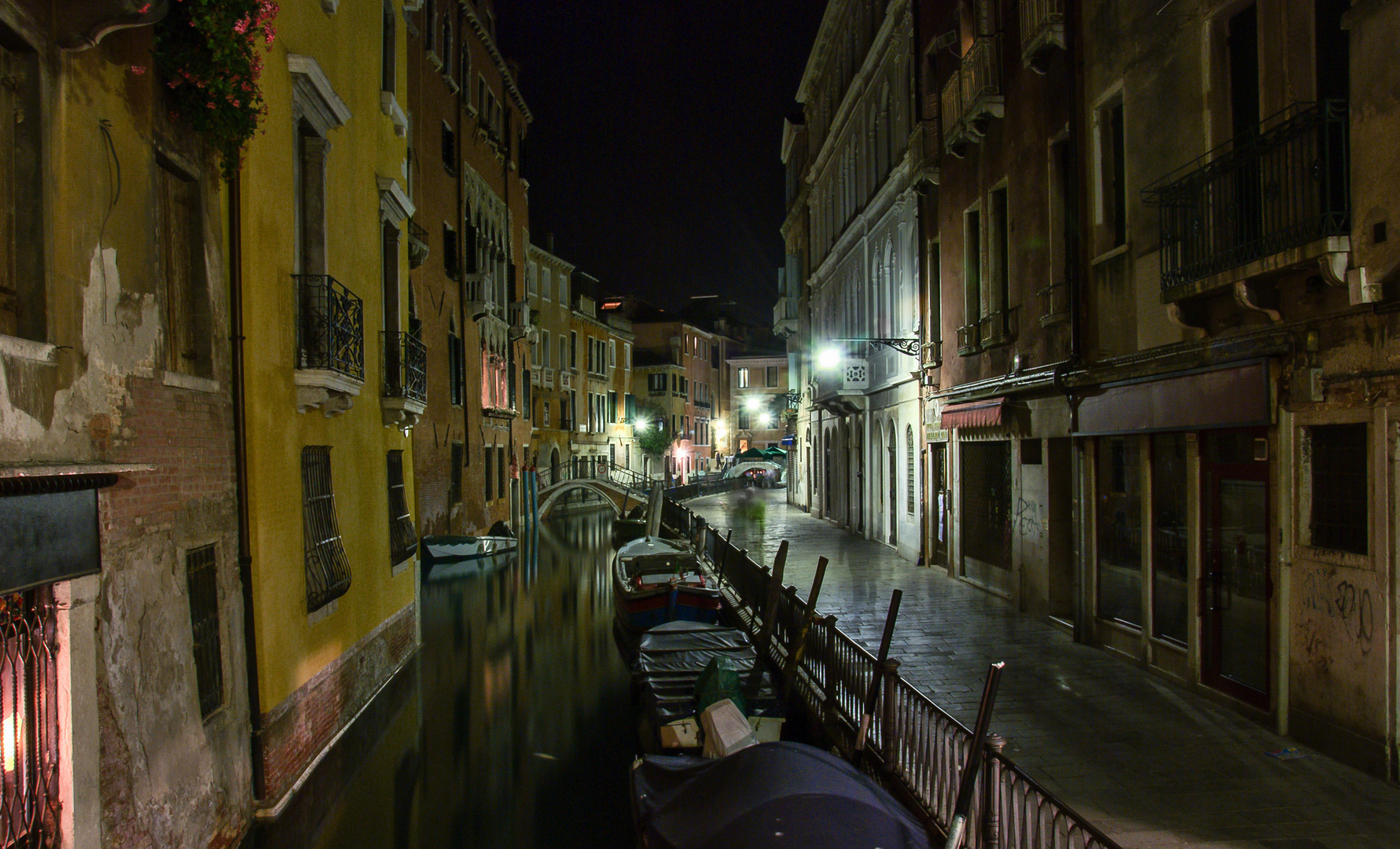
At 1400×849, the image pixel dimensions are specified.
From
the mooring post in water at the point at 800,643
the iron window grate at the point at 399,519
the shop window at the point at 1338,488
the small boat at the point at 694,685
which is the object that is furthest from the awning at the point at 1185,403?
the iron window grate at the point at 399,519

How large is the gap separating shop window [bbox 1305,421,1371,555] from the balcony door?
0.57m

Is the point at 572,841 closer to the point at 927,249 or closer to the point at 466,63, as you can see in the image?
the point at 927,249

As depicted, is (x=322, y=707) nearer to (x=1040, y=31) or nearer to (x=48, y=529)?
(x=48, y=529)

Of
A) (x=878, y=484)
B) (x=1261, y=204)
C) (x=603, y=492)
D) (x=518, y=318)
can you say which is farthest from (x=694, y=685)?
(x=603, y=492)

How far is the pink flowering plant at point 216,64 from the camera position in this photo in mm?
5496

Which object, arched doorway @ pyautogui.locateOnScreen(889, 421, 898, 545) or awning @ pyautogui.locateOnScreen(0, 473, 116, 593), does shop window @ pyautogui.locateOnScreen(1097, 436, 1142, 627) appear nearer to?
arched doorway @ pyautogui.locateOnScreen(889, 421, 898, 545)

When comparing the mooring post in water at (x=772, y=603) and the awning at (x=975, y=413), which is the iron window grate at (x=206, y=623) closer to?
the mooring post in water at (x=772, y=603)

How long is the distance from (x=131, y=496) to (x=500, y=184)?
84.9 feet

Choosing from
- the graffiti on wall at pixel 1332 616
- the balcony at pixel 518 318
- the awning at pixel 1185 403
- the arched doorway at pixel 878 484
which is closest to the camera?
the graffiti on wall at pixel 1332 616

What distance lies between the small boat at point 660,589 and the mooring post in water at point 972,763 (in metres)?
9.64

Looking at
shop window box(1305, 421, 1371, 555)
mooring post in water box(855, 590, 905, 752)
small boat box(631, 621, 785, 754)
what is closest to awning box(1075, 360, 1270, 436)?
shop window box(1305, 421, 1371, 555)

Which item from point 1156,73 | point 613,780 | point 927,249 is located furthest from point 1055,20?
point 613,780

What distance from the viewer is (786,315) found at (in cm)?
3356

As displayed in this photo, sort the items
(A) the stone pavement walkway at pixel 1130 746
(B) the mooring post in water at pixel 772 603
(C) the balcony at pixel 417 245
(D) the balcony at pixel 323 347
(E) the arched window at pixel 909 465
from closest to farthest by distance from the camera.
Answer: (A) the stone pavement walkway at pixel 1130 746 < (D) the balcony at pixel 323 347 < (B) the mooring post in water at pixel 772 603 < (C) the balcony at pixel 417 245 < (E) the arched window at pixel 909 465
